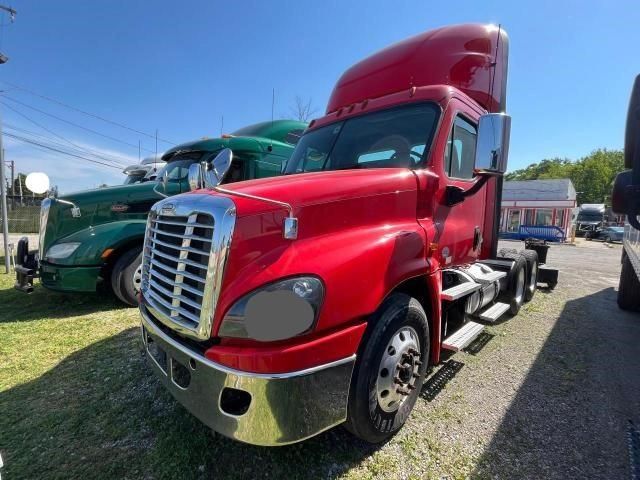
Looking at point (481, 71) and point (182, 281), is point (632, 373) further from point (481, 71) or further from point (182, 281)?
point (182, 281)

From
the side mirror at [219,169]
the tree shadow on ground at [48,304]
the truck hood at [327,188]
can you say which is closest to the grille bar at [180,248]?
the truck hood at [327,188]

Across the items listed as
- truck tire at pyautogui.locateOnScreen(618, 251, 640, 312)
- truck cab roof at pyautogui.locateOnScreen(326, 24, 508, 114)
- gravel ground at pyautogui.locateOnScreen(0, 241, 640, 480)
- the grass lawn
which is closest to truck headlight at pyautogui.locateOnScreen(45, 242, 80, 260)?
gravel ground at pyautogui.locateOnScreen(0, 241, 640, 480)

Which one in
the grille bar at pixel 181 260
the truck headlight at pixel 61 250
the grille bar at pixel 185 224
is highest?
the grille bar at pixel 185 224

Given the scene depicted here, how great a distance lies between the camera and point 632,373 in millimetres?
3619

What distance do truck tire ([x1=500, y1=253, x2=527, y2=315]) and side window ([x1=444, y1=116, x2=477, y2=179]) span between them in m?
2.54

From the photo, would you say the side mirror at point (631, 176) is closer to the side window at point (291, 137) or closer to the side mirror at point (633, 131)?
the side mirror at point (633, 131)

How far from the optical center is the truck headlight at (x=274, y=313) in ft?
5.64

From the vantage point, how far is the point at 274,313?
1719 mm

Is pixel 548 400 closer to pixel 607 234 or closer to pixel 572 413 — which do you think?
pixel 572 413

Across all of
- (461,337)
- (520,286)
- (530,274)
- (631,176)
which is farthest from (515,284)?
(631,176)

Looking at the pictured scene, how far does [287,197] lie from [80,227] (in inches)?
192

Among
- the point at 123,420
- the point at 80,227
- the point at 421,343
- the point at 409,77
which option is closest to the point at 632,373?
the point at 421,343

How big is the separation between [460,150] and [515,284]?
10.5 ft

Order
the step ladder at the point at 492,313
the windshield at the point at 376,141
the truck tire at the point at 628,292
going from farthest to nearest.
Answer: the truck tire at the point at 628,292, the step ladder at the point at 492,313, the windshield at the point at 376,141
